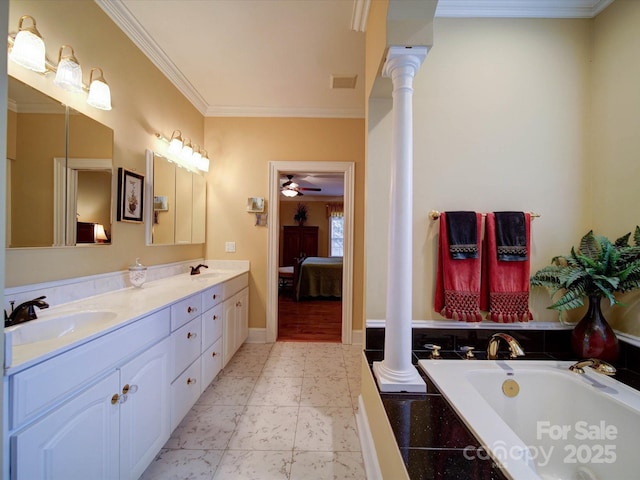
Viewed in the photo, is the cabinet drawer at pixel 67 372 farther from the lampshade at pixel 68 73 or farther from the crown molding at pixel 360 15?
the crown molding at pixel 360 15

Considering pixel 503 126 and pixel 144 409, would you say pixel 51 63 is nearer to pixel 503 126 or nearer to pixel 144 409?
pixel 144 409

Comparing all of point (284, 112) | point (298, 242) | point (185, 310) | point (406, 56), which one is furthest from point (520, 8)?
point (298, 242)

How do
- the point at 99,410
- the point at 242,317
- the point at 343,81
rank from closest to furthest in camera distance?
the point at 99,410
the point at 343,81
the point at 242,317

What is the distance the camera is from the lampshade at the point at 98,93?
1.49 metres

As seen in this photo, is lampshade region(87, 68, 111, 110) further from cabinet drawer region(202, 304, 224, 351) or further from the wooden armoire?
the wooden armoire

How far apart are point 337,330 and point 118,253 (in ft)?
8.53

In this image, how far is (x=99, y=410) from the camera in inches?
39.2

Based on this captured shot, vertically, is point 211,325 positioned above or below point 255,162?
below

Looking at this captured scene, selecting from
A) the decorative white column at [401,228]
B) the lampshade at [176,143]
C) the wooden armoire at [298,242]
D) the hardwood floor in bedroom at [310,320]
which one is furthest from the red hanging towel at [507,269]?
the wooden armoire at [298,242]

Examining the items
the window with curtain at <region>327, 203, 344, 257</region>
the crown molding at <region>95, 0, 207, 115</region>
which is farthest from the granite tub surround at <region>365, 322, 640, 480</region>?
the window with curtain at <region>327, 203, 344, 257</region>

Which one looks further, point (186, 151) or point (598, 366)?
point (186, 151)

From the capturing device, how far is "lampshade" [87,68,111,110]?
1.49 m

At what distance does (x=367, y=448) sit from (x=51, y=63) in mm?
2599

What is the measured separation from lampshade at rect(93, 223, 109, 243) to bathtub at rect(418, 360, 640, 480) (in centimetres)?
202
